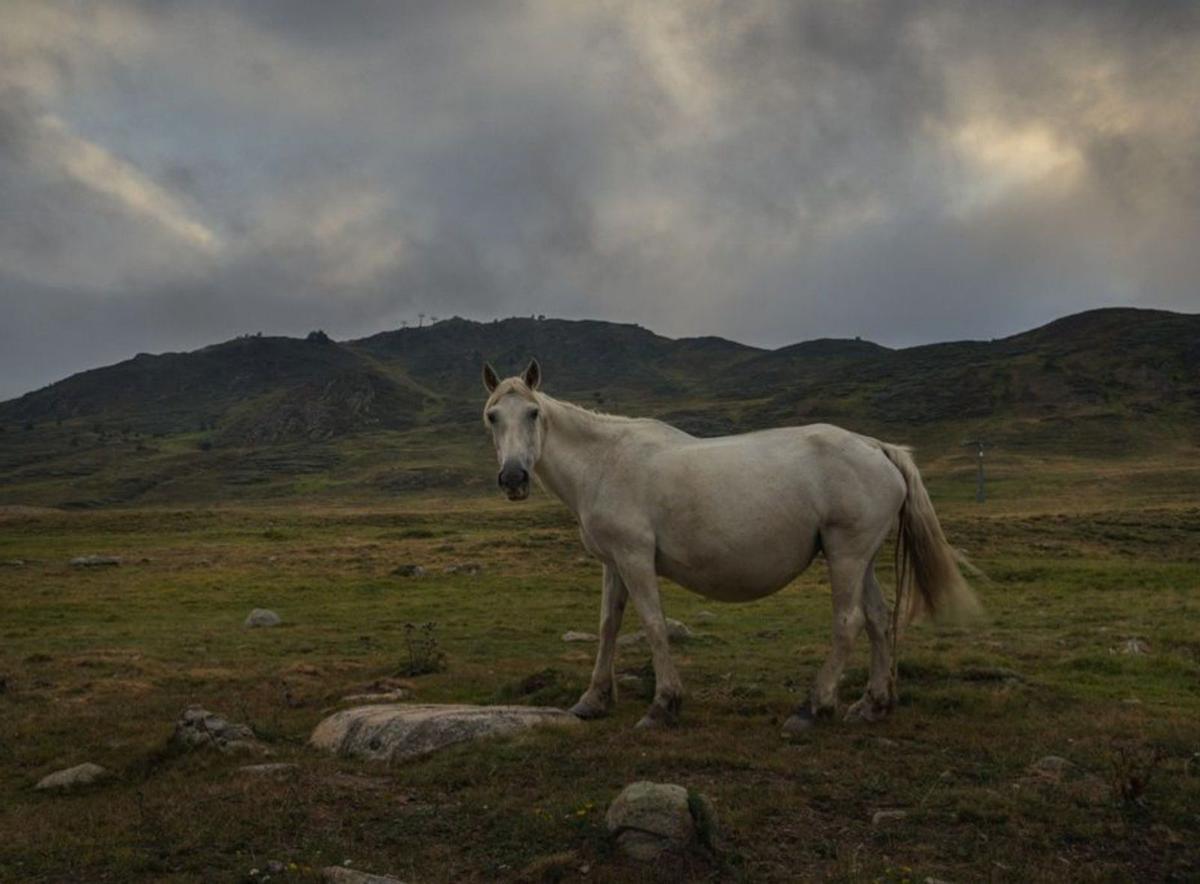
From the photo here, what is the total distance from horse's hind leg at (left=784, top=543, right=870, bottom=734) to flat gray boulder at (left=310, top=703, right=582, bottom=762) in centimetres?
273

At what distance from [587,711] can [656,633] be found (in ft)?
4.63

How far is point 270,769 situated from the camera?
874 cm

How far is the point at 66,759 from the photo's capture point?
33.6 ft

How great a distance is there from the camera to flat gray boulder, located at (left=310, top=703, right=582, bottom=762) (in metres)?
9.09

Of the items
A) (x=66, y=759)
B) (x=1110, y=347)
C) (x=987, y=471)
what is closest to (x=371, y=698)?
(x=66, y=759)

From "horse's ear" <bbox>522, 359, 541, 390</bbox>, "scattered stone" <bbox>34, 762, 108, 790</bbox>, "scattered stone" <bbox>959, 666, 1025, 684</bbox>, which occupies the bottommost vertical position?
"scattered stone" <bbox>959, 666, 1025, 684</bbox>

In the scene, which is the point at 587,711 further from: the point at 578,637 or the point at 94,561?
the point at 94,561

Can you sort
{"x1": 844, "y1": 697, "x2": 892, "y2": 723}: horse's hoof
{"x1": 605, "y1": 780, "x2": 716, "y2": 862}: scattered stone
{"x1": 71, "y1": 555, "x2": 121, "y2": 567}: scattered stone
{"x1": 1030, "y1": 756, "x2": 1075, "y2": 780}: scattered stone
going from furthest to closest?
{"x1": 71, "y1": 555, "x2": 121, "y2": 567}: scattered stone < {"x1": 844, "y1": 697, "x2": 892, "y2": 723}: horse's hoof < {"x1": 1030, "y1": 756, "x2": 1075, "y2": 780}: scattered stone < {"x1": 605, "y1": 780, "x2": 716, "y2": 862}: scattered stone

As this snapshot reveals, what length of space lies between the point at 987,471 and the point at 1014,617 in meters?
94.4

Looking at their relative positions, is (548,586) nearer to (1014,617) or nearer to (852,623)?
(1014,617)

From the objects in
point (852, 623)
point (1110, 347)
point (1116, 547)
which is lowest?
point (1116, 547)

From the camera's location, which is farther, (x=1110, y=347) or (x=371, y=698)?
(x=1110, y=347)

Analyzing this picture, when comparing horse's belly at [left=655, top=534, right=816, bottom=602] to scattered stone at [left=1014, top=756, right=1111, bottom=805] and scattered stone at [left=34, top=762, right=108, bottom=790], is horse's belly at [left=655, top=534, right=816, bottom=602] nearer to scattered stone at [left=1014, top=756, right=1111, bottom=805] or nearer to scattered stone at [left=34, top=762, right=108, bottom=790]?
scattered stone at [left=1014, top=756, right=1111, bottom=805]

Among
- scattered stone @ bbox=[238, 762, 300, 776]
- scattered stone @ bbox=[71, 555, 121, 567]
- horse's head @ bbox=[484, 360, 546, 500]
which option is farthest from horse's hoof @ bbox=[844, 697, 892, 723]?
scattered stone @ bbox=[71, 555, 121, 567]
